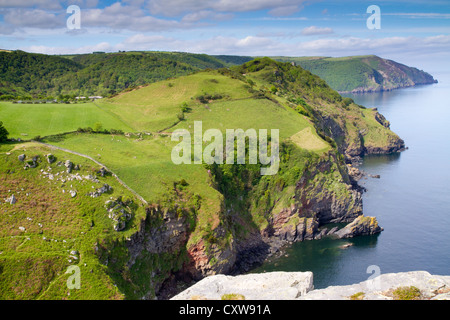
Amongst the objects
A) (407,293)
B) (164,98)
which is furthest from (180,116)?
(407,293)

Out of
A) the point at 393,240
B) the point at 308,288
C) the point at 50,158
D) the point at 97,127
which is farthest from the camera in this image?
the point at 97,127

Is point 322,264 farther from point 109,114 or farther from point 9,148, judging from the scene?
point 109,114

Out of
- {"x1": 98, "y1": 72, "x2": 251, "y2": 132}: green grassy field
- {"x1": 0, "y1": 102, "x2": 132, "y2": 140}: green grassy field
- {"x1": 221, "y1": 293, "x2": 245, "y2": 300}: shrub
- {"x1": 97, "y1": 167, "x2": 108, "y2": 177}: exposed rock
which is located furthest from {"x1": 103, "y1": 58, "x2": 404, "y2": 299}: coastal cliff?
{"x1": 0, "y1": 102, "x2": 132, "y2": 140}: green grassy field

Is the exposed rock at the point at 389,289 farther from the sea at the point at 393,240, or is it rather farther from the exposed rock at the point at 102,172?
the exposed rock at the point at 102,172

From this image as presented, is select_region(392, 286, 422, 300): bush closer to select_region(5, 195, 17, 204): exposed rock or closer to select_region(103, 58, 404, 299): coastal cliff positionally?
select_region(103, 58, 404, 299): coastal cliff

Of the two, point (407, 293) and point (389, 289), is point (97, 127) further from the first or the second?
point (407, 293)

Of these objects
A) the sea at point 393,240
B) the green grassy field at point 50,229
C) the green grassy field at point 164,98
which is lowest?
the sea at point 393,240

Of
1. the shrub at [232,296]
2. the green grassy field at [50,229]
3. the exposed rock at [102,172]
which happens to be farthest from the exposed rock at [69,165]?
the shrub at [232,296]
